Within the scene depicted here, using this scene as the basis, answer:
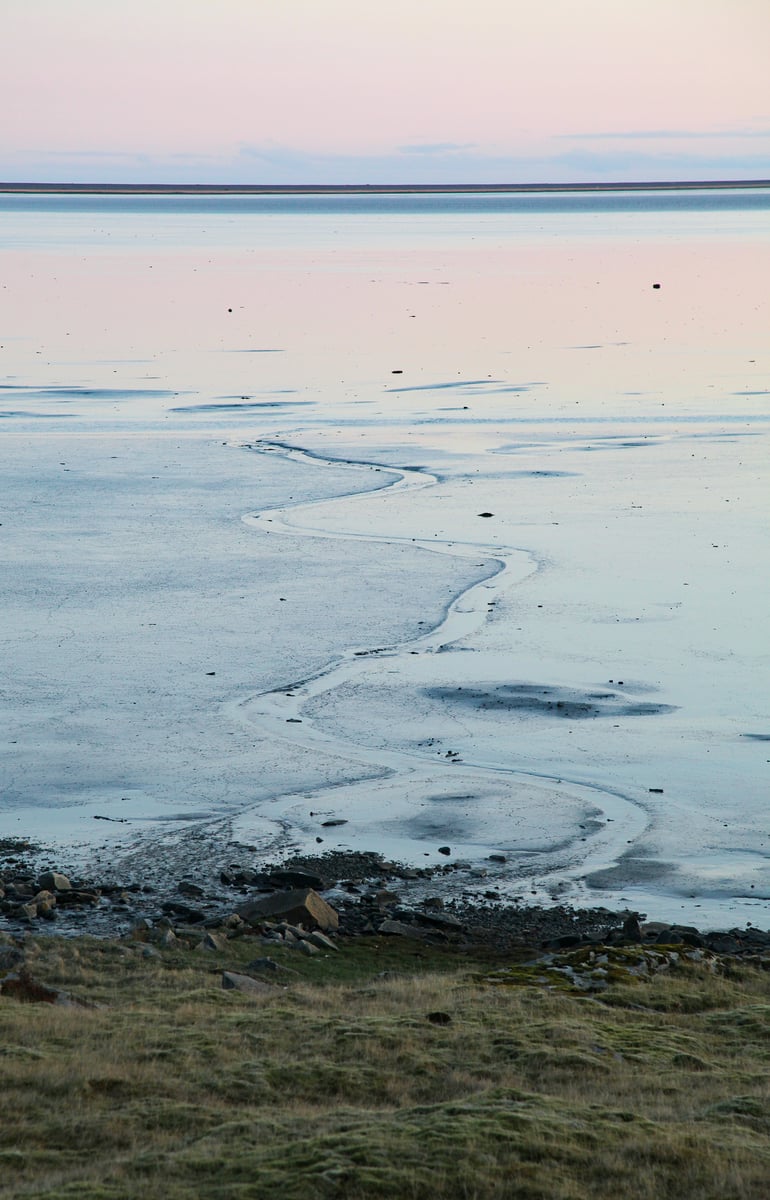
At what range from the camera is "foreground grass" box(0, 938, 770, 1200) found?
6.92m

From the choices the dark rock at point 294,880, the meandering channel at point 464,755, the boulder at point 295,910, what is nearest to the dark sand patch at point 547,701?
the meandering channel at point 464,755

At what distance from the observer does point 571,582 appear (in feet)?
64.7

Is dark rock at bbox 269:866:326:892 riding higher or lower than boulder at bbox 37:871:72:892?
lower

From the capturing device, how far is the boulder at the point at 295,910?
37.3ft

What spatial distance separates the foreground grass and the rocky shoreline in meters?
0.32

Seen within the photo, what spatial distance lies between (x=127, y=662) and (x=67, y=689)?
38.4 inches

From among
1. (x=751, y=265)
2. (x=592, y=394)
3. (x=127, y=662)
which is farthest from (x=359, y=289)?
(x=127, y=662)

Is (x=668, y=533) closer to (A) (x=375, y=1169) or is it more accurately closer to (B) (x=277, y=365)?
(A) (x=375, y=1169)

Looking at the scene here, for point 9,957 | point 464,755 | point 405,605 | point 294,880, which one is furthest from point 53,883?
point 405,605

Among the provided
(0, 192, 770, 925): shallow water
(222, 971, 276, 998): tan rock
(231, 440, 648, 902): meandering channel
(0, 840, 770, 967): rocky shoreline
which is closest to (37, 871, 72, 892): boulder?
(0, 840, 770, 967): rocky shoreline

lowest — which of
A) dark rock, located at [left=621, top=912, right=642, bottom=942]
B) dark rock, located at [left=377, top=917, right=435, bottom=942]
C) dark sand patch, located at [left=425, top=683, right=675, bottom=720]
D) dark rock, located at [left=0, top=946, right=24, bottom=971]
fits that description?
dark rock, located at [left=377, top=917, right=435, bottom=942]

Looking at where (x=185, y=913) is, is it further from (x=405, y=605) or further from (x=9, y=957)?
(x=405, y=605)

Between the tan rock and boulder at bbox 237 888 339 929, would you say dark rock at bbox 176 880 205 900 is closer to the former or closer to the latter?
boulder at bbox 237 888 339 929

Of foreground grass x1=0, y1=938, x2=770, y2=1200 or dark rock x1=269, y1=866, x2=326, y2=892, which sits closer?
foreground grass x1=0, y1=938, x2=770, y2=1200
